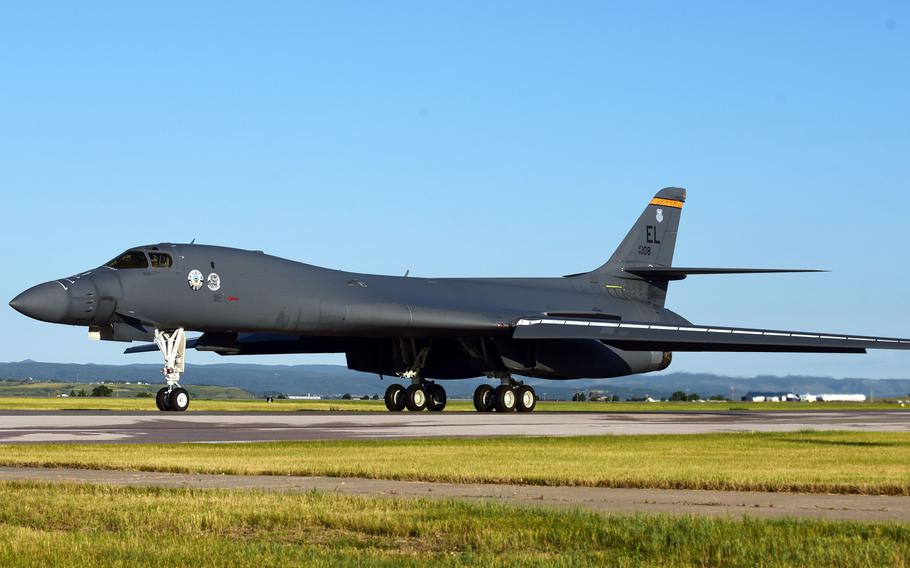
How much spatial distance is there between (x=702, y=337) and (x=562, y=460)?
66.4 feet

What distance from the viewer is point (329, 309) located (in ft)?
108

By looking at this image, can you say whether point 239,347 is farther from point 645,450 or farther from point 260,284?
point 645,450

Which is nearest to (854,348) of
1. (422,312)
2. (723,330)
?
(723,330)

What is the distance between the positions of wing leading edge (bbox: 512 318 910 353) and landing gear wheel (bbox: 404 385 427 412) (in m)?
3.39

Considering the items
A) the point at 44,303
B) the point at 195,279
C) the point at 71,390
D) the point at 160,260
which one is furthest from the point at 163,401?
the point at 71,390

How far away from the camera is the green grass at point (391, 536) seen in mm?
7938

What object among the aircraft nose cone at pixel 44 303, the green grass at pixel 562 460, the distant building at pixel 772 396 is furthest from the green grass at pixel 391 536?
the distant building at pixel 772 396

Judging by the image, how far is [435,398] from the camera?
37.5 meters

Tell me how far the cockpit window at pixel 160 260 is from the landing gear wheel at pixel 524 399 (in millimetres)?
11297

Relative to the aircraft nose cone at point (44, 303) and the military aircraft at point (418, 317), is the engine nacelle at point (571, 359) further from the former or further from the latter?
the aircraft nose cone at point (44, 303)

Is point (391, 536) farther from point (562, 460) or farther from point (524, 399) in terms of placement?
point (524, 399)

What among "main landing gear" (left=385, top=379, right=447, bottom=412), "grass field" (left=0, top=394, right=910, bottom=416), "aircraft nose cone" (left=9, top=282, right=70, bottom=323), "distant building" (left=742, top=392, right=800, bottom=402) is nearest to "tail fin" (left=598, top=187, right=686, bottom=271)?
"grass field" (left=0, top=394, right=910, bottom=416)

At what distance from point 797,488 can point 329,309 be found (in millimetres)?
21591

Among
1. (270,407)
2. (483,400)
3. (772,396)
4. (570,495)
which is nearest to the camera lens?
(570,495)
